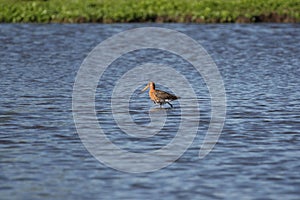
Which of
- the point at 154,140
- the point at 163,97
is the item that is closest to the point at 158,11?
the point at 163,97

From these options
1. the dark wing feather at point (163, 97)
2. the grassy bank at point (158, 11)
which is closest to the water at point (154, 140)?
the dark wing feather at point (163, 97)

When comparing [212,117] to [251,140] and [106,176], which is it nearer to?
[251,140]

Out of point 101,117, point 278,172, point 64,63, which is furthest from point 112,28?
point 278,172

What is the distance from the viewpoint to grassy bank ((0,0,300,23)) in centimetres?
4506

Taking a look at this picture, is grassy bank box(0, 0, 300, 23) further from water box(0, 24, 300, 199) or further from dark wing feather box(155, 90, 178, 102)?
dark wing feather box(155, 90, 178, 102)

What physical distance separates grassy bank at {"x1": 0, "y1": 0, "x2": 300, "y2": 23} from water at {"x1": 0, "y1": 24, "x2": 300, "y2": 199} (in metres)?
12.6

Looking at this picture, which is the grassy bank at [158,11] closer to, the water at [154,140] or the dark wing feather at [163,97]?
the water at [154,140]

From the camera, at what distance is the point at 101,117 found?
60.5 feet

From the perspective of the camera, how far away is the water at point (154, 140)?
39.7ft

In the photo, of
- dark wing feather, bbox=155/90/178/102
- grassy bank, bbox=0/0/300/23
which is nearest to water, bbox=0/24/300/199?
dark wing feather, bbox=155/90/178/102

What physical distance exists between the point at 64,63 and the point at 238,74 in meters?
6.56

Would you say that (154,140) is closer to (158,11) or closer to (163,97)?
(163,97)

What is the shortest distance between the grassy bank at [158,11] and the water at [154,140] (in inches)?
498

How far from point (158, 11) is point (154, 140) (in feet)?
98.2
